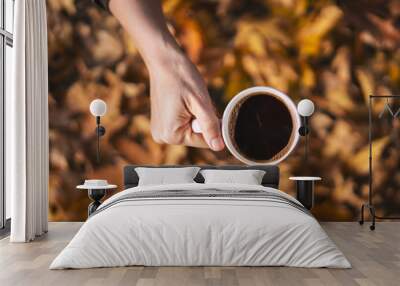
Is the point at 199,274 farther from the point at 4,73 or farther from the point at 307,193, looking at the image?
the point at 4,73

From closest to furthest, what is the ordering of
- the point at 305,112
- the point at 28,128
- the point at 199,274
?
the point at 199,274 < the point at 28,128 < the point at 305,112

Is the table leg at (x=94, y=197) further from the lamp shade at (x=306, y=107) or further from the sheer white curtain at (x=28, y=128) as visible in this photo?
the lamp shade at (x=306, y=107)

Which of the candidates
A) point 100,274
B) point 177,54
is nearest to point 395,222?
point 177,54

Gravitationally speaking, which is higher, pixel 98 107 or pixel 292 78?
pixel 292 78

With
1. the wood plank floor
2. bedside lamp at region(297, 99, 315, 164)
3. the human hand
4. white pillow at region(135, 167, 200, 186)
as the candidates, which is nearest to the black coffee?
bedside lamp at region(297, 99, 315, 164)

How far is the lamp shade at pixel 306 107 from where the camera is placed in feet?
21.9

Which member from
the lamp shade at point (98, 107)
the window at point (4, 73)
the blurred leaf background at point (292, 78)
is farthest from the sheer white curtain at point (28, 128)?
the blurred leaf background at point (292, 78)

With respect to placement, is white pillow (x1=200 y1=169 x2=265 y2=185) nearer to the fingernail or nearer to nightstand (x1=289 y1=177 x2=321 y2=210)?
the fingernail

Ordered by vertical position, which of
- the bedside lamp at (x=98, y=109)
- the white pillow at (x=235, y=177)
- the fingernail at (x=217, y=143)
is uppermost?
the bedside lamp at (x=98, y=109)

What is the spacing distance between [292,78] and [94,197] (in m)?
2.73

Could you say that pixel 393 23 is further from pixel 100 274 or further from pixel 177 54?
pixel 100 274

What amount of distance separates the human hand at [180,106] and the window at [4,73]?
5.41ft

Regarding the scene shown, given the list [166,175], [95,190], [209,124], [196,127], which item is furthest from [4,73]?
[209,124]

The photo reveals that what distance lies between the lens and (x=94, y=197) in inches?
260
